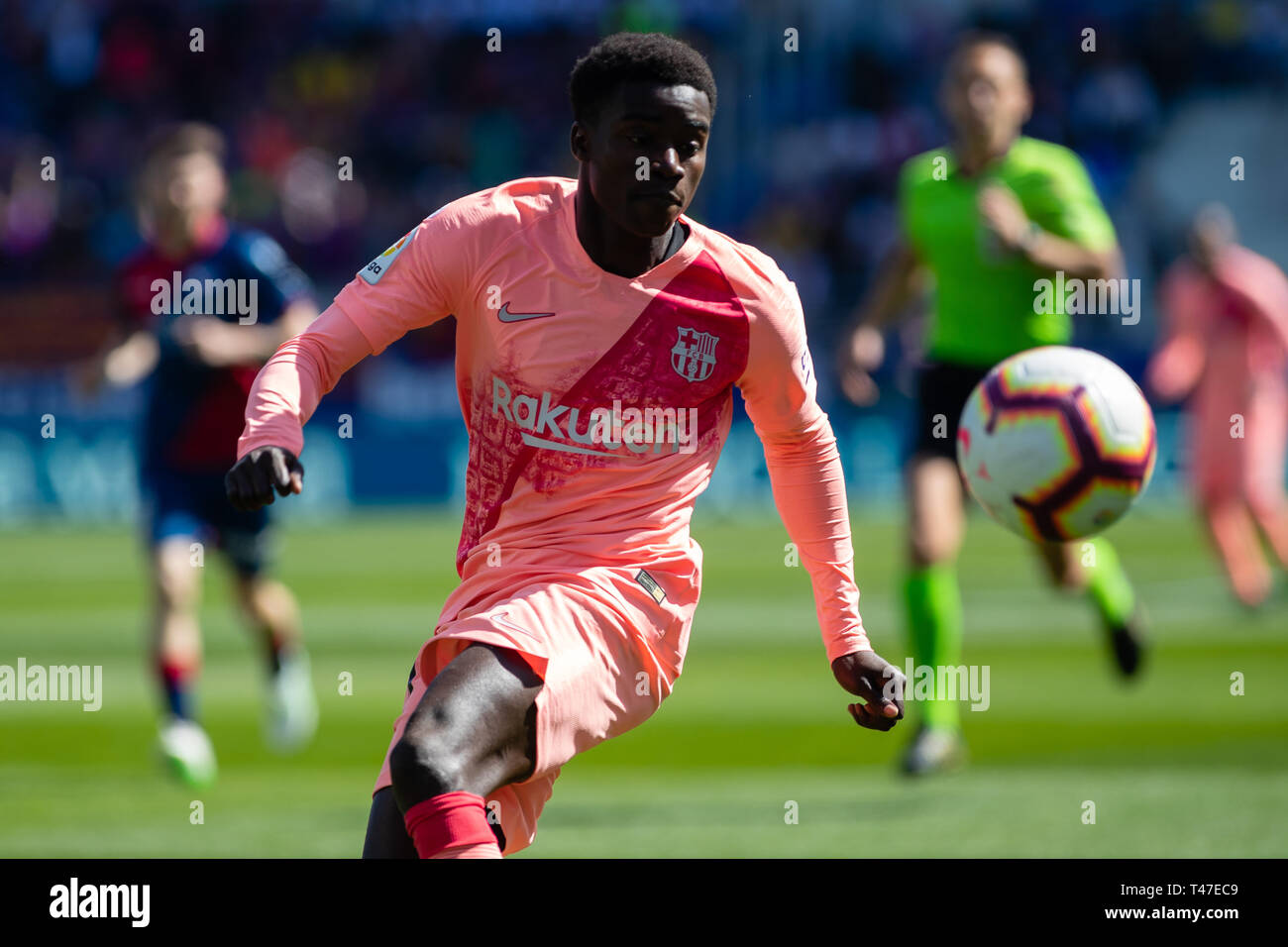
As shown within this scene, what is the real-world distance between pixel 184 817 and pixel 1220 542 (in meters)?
9.12

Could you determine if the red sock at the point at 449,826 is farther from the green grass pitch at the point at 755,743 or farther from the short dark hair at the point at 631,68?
the green grass pitch at the point at 755,743

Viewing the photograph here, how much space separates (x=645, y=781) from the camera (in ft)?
25.9

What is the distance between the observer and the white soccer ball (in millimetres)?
5160

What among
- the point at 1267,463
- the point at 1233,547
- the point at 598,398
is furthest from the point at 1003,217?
the point at 1267,463

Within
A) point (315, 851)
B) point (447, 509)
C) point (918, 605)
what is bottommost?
point (315, 851)

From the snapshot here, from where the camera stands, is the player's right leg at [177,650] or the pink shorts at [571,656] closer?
the pink shorts at [571,656]

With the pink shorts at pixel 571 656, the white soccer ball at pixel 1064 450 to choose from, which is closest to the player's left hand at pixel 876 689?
the pink shorts at pixel 571 656

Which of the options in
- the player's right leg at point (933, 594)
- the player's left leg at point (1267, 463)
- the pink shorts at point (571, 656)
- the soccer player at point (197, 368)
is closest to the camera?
the pink shorts at point (571, 656)

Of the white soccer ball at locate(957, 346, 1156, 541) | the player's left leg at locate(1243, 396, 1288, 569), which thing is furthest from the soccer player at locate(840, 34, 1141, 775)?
the player's left leg at locate(1243, 396, 1288, 569)

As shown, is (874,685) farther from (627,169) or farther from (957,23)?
(957,23)

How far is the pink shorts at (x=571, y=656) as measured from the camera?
389 cm

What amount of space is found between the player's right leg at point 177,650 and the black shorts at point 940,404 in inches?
129

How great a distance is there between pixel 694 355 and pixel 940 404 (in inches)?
159

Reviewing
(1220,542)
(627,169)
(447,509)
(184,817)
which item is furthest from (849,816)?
(447,509)
